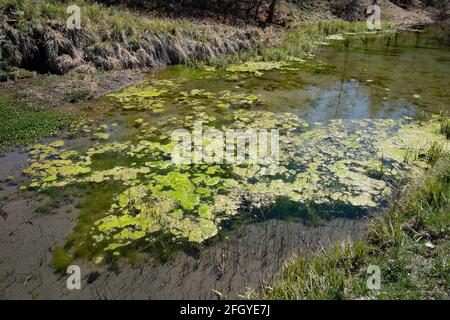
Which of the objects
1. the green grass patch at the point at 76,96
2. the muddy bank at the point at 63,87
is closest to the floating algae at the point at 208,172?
the green grass patch at the point at 76,96

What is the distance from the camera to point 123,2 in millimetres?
20578

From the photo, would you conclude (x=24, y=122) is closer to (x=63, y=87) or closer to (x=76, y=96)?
(x=76, y=96)

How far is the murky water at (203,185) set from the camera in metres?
5.39

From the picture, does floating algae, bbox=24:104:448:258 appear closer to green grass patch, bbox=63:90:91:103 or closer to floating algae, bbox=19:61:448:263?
floating algae, bbox=19:61:448:263

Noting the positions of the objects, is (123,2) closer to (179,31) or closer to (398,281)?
(179,31)

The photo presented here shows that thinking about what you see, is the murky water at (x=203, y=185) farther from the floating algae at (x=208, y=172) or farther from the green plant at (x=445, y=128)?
the green plant at (x=445, y=128)

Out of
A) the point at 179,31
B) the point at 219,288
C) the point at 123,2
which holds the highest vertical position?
the point at 123,2

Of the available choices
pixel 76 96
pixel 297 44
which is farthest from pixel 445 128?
pixel 297 44

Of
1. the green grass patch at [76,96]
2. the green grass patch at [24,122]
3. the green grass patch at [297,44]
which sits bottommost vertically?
the green grass patch at [24,122]

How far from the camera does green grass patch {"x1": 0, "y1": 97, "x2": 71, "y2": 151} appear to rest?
9.01 metres

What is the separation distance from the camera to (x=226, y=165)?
8125mm

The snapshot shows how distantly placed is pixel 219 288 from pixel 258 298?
2.22 feet

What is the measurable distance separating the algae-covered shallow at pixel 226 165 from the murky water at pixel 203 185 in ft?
0.11

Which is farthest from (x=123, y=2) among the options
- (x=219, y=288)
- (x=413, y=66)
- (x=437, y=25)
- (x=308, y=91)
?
(x=437, y=25)
